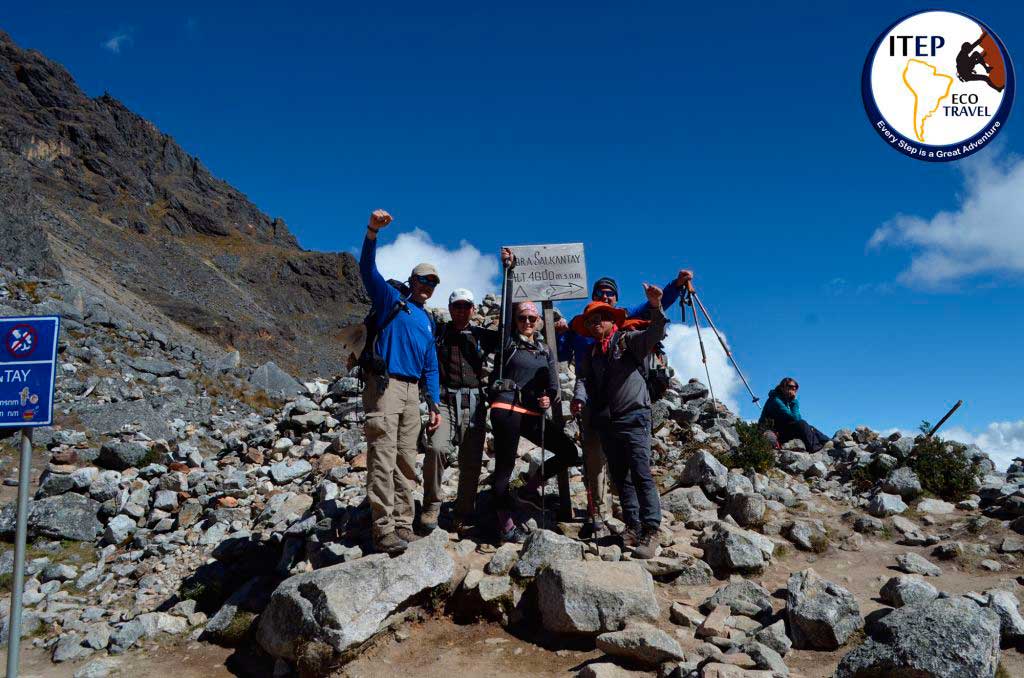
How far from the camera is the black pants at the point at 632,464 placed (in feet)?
21.8

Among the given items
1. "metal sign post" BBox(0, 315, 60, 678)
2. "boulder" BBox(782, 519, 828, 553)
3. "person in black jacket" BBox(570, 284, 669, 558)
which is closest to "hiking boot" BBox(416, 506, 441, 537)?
"person in black jacket" BBox(570, 284, 669, 558)

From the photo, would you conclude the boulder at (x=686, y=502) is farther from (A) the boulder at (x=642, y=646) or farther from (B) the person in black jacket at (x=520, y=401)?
(A) the boulder at (x=642, y=646)

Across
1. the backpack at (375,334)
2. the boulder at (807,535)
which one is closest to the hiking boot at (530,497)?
the backpack at (375,334)

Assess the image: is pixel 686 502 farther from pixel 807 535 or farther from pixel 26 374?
pixel 26 374

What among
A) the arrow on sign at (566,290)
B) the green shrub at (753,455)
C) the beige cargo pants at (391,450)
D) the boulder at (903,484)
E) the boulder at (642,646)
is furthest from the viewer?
the green shrub at (753,455)

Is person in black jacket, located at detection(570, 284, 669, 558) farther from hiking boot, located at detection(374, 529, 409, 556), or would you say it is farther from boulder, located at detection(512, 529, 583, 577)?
hiking boot, located at detection(374, 529, 409, 556)

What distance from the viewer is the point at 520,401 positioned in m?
7.08

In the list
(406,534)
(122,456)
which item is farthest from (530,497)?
(122,456)

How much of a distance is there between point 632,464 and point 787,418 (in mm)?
6895

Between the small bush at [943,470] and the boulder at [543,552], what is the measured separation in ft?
20.4

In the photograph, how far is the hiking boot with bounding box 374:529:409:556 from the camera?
20.8ft

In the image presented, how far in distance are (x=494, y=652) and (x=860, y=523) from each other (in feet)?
17.2

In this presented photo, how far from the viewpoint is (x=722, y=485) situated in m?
9.01

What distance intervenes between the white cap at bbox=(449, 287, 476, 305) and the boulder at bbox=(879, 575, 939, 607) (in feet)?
16.7
